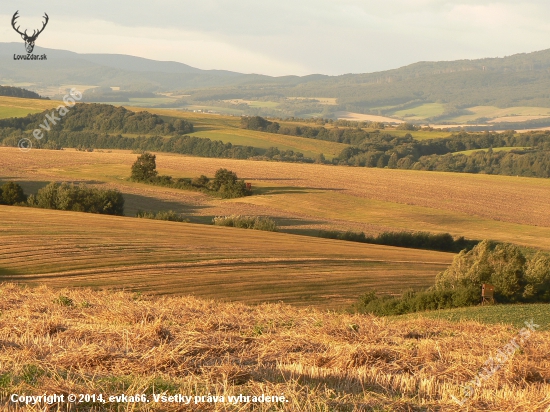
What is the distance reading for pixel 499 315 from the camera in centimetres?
1934

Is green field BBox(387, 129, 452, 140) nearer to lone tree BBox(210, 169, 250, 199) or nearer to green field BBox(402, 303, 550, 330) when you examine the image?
A: lone tree BBox(210, 169, 250, 199)

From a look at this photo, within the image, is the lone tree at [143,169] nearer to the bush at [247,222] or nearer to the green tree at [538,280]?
the bush at [247,222]

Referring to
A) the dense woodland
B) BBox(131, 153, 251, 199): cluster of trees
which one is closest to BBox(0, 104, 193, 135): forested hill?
the dense woodland

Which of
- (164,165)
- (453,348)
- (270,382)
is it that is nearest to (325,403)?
(270,382)

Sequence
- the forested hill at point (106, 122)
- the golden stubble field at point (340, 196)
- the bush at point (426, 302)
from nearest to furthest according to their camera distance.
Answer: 1. the bush at point (426, 302)
2. the golden stubble field at point (340, 196)
3. the forested hill at point (106, 122)

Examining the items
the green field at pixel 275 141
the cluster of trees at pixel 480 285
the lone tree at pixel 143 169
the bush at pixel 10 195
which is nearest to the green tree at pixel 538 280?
the cluster of trees at pixel 480 285

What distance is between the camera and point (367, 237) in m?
49.3

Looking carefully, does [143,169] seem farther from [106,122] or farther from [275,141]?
[275,141]

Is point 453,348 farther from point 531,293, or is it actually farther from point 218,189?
point 218,189

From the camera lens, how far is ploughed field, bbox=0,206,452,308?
1038 inches

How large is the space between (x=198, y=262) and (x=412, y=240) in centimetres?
2291

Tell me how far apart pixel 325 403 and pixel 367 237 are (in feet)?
142

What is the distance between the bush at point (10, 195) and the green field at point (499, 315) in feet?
123

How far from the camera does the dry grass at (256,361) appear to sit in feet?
22.6
